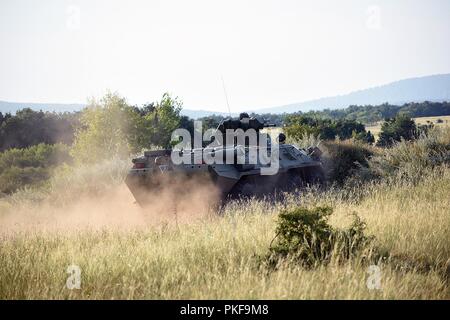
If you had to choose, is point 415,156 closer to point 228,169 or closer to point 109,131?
point 228,169

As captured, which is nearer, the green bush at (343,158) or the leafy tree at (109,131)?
the green bush at (343,158)

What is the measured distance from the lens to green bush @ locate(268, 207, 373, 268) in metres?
6.31

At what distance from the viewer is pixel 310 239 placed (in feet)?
22.2

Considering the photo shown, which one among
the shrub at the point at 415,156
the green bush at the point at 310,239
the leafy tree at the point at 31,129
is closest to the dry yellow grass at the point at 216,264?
the green bush at the point at 310,239

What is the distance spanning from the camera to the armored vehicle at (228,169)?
431 inches

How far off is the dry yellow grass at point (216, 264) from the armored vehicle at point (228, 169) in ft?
5.73

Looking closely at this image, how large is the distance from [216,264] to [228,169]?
212 inches

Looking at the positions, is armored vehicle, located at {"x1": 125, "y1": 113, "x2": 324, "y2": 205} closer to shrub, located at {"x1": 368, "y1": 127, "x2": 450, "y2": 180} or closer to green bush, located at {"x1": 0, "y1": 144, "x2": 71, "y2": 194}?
shrub, located at {"x1": 368, "y1": 127, "x2": 450, "y2": 180}

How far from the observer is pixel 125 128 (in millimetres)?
40000

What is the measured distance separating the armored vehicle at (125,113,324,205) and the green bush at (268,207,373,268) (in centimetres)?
414

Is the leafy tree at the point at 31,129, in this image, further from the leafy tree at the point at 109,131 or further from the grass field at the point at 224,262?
the grass field at the point at 224,262

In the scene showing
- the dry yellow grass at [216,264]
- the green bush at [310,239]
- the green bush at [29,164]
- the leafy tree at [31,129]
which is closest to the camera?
the dry yellow grass at [216,264]

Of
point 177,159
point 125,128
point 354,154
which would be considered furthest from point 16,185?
point 177,159
